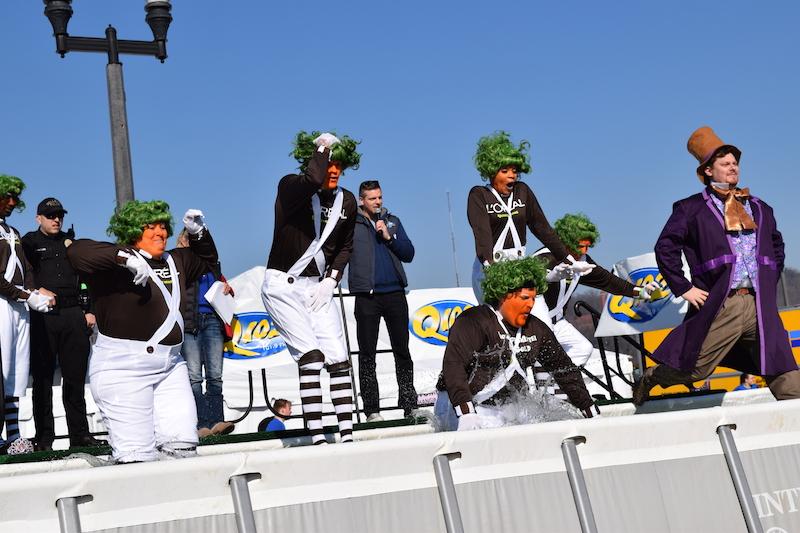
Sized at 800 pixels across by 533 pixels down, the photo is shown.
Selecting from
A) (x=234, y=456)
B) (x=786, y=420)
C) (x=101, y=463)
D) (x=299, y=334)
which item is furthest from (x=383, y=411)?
(x=234, y=456)

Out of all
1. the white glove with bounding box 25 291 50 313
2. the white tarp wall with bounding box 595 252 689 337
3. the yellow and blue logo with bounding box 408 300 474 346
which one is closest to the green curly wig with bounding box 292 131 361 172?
the white glove with bounding box 25 291 50 313

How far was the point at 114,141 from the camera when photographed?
381 inches

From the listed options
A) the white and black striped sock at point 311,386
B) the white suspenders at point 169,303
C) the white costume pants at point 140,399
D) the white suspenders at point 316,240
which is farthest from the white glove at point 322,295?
the white costume pants at point 140,399

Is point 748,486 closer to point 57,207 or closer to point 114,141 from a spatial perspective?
point 57,207

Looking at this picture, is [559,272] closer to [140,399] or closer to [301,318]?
[301,318]

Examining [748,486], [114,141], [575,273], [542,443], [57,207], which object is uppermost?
[114,141]

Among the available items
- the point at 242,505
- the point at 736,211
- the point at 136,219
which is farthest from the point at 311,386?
the point at 242,505

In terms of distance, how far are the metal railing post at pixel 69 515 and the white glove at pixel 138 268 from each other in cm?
244

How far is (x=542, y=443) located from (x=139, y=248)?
2.88m

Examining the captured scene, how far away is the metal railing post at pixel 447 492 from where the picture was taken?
4.04m

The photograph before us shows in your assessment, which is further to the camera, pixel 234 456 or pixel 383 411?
pixel 383 411

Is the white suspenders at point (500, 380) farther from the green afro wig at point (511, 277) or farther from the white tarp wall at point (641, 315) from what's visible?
the white tarp wall at point (641, 315)

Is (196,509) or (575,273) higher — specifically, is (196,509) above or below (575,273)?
below

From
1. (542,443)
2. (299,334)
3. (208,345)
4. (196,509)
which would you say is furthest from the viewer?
(208,345)
